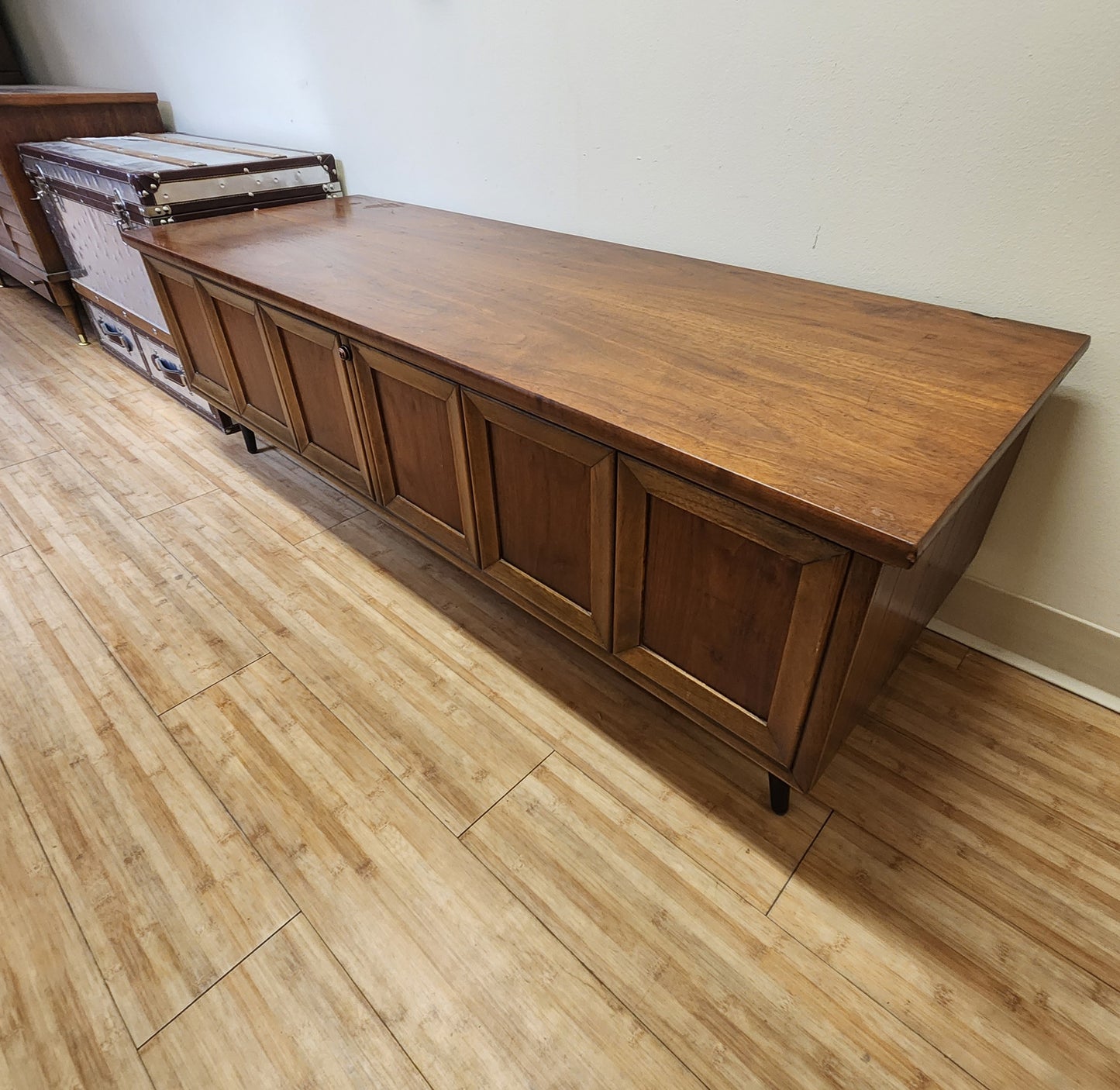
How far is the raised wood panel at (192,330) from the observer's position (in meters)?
→ 1.65

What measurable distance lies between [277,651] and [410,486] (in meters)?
0.44

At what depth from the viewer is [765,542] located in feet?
2.42

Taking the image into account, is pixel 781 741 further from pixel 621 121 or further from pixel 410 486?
pixel 621 121

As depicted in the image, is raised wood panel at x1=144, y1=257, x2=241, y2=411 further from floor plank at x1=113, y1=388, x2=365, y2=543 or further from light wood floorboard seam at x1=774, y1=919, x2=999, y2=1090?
light wood floorboard seam at x1=774, y1=919, x2=999, y2=1090

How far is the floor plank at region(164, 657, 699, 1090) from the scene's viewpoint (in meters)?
0.81

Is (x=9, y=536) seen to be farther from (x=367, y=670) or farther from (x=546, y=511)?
(x=546, y=511)

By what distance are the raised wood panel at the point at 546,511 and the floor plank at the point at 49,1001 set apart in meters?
0.81

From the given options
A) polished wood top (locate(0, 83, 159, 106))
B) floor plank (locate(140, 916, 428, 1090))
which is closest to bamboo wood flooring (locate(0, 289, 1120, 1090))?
floor plank (locate(140, 916, 428, 1090))

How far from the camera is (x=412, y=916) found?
3.08 ft

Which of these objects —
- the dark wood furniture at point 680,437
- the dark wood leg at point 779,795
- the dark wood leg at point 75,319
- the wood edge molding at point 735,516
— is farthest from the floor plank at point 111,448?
the dark wood leg at point 779,795

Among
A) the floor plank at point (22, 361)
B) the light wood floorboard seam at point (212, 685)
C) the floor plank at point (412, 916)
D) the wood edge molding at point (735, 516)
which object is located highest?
the wood edge molding at point (735, 516)

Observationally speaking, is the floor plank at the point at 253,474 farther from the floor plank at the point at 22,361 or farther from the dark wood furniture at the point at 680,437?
the floor plank at the point at 22,361

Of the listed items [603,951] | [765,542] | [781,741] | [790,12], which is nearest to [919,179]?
[790,12]

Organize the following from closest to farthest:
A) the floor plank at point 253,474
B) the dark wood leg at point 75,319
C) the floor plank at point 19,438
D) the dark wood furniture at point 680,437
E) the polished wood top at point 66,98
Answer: the dark wood furniture at point 680,437, the floor plank at point 253,474, the floor plank at point 19,438, the polished wood top at point 66,98, the dark wood leg at point 75,319
